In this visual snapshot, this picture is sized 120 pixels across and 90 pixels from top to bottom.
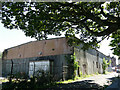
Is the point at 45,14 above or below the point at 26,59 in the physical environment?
above

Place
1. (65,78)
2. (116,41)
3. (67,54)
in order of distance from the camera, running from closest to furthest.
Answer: (116,41)
(65,78)
(67,54)

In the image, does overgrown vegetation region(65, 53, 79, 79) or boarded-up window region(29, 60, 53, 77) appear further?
boarded-up window region(29, 60, 53, 77)

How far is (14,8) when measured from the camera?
7168 mm

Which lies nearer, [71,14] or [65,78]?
[71,14]

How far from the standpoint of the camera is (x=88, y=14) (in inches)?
321

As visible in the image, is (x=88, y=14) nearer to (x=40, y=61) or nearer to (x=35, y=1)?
(x=35, y=1)

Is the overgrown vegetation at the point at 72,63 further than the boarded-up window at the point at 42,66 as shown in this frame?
No

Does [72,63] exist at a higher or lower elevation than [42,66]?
higher

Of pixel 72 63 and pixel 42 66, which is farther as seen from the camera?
pixel 42 66

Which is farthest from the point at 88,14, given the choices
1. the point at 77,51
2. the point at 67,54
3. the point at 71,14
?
the point at 77,51

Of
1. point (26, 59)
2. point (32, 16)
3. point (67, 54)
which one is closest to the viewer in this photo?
point (32, 16)

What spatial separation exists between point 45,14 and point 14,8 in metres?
2.06

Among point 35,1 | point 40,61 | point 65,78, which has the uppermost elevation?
point 35,1

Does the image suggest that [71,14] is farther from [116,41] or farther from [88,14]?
[116,41]
